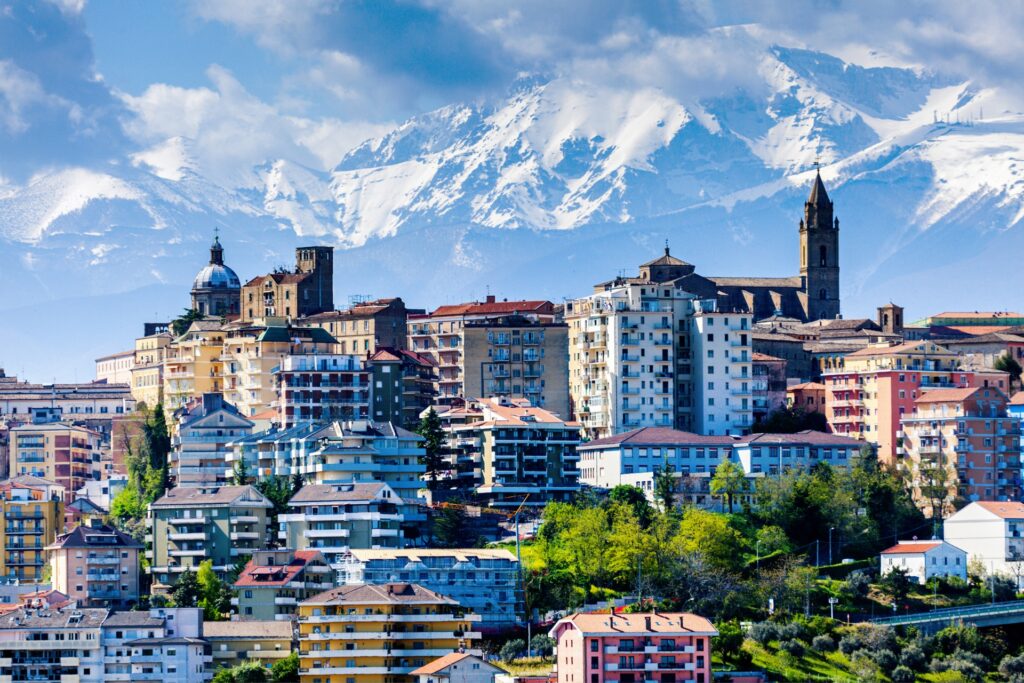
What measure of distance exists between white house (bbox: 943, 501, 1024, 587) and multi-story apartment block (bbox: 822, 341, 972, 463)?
55.7ft

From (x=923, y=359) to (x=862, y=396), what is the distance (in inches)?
227

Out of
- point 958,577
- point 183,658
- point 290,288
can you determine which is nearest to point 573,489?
point 958,577

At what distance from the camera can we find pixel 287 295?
7352 inches

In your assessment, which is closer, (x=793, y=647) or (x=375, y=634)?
(x=375, y=634)

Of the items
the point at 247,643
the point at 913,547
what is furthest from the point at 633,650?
the point at 913,547

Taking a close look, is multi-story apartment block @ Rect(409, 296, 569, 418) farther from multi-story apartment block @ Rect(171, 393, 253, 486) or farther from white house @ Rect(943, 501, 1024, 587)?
white house @ Rect(943, 501, 1024, 587)

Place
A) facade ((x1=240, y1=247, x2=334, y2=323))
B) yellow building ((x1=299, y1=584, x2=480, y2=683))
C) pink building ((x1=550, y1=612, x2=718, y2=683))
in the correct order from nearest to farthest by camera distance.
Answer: pink building ((x1=550, y1=612, x2=718, y2=683)), yellow building ((x1=299, y1=584, x2=480, y2=683)), facade ((x1=240, y1=247, x2=334, y2=323))

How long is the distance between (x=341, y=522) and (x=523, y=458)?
60.3 ft

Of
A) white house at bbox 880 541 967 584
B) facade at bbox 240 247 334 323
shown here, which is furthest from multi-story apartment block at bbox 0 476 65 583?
white house at bbox 880 541 967 584

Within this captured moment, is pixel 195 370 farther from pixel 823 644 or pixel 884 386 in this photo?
pixel 823 644

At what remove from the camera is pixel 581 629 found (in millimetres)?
110562

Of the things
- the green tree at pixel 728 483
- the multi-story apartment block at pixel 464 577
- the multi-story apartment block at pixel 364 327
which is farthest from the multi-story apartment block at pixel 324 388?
the multi-story apartment block at pixel 464 577

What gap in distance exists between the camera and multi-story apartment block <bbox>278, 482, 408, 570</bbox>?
127 m

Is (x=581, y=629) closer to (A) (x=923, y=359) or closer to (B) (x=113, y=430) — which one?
(A) (x=923, y=359)
